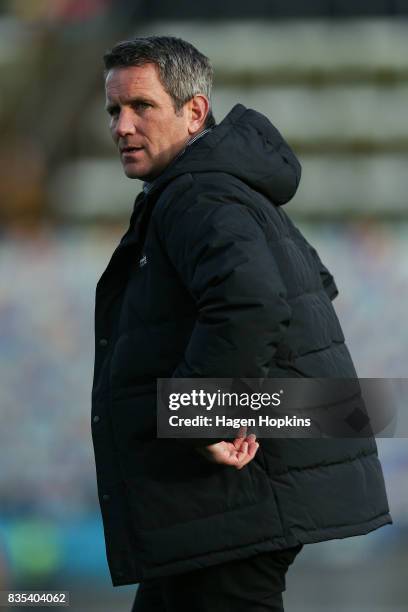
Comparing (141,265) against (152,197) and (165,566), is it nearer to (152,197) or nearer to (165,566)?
(152,197)

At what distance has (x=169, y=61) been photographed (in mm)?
1775

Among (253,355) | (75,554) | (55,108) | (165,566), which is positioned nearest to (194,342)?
(253,355)

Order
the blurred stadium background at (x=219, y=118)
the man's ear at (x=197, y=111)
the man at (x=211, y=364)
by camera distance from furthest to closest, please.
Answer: the blurred stadium background at (x=219, y=118), the man's ear at (x=197, y=111), the man at (x=211, y=364)

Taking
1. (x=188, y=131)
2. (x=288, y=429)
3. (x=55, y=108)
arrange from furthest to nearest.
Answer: (x=55, y=108), (x=188, y=131), (x=288, y=429)

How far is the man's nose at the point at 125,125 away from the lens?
1.77 meters

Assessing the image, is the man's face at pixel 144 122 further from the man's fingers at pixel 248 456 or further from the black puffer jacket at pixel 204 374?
the man's fingers at pixel 248 456

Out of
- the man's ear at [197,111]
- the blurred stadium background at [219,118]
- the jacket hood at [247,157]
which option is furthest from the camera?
the blurred stadium background at [219,118]

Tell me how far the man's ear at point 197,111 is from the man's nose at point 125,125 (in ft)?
0.26

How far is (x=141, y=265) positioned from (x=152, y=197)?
0.09 metres

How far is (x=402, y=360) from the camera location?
5410 millimetres

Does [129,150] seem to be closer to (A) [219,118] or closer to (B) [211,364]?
(B) [211,364]

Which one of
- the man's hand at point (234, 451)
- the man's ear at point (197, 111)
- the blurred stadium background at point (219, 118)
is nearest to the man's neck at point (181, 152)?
the man's ear at point (197, 111)

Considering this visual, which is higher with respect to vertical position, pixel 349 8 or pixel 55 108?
pixel 349 8

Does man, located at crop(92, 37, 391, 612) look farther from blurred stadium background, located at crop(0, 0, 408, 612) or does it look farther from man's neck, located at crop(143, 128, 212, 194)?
blurred stadium background, located at crop(0, 0, 408, 612)
